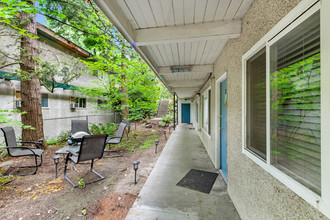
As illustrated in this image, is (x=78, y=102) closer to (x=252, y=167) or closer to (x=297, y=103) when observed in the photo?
(x=252, y=167)

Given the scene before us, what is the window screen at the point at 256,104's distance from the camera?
57.5 inches

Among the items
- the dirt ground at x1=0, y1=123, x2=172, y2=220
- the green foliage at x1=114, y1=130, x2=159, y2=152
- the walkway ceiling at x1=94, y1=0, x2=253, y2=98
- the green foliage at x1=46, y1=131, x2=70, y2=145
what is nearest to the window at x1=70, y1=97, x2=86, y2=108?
the green foliage at x1=46, y1=131, x2=70, y2=145

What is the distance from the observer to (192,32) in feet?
6.25

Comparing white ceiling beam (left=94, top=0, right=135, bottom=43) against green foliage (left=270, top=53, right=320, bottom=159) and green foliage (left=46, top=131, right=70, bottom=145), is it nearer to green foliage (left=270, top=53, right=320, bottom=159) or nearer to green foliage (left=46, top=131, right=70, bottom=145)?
green foliage (left=270, top=53, right=320, bottom=159)

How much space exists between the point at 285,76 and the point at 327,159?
0.68m

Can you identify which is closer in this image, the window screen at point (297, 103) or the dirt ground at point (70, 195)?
the window screen at point (297, 103)

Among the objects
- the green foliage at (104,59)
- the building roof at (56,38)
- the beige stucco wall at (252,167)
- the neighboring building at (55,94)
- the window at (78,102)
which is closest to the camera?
the beige stucco wall at (252,167)

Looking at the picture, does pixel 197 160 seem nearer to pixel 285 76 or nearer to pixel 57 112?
pixel 285 76

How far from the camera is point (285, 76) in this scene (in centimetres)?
113

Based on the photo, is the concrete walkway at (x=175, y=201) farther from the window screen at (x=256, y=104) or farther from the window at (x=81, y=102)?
the window at (x=81, y=102)

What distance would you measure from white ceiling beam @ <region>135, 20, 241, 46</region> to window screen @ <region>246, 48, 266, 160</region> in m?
0.52

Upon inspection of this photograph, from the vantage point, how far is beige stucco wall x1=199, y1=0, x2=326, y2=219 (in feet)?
3.40

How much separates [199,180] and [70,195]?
8.25 feet

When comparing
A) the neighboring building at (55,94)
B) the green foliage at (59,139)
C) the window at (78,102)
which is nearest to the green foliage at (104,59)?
the neighboring building at (55,94)
